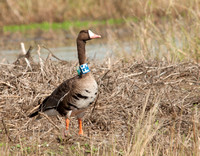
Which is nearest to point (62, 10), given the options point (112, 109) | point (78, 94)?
point (112, 109)

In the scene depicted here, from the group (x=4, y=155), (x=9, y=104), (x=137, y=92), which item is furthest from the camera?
(x=137, y=92)

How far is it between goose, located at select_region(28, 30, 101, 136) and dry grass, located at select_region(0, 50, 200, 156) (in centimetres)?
24

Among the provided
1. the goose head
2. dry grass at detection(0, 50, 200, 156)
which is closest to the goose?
the goose head

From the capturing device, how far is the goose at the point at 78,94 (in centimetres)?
478

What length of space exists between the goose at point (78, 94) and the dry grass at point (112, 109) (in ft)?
0.78

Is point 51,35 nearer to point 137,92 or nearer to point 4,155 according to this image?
point 137,92

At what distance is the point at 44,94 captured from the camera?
6.27m

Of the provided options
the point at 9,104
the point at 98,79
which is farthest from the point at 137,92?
the point at 9,104

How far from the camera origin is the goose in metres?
4.78

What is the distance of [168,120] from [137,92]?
41.1 inches

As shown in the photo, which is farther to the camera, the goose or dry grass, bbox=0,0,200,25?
dry grass, bbox=0,0,200,25

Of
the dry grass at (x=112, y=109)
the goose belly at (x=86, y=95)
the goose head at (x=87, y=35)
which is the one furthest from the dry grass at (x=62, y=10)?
the goose belly at (x=86, y=95)

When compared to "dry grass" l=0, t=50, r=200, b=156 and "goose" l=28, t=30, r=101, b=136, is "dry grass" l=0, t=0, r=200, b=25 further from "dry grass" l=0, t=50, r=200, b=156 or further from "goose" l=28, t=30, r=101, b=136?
"goose" l=28, t=30, r=101, b=136

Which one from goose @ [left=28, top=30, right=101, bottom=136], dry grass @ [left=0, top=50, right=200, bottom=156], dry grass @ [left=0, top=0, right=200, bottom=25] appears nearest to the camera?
dry grass @ [left=0, top=50, right=200, bottom=156]
